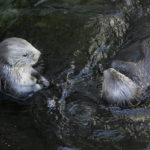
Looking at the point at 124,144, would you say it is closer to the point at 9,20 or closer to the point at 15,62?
the point at 15,62

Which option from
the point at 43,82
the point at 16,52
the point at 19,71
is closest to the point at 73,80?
the point at 43,82

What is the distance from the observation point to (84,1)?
221 inches

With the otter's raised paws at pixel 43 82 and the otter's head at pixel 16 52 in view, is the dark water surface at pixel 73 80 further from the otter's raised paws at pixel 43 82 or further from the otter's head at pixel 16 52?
the otter's head at pixel 16 52

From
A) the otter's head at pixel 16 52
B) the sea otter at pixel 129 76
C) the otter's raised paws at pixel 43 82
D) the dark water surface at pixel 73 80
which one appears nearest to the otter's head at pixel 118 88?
the sea otter at pixel 129 76

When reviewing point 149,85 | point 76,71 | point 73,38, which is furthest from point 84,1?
point 149,85

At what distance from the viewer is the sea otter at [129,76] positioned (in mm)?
4023

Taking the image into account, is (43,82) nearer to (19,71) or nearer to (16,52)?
(19,71)

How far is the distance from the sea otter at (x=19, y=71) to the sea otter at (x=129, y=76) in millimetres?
876

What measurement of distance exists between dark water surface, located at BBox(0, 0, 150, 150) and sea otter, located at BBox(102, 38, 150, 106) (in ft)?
0.45

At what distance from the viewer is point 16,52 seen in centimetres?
425

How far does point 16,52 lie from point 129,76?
55.2 inches

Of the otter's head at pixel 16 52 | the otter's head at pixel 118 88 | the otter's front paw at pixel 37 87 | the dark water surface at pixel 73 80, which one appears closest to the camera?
the dark water surface at pixel 73 80

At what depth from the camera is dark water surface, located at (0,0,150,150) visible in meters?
3.74

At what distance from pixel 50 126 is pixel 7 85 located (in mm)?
898
